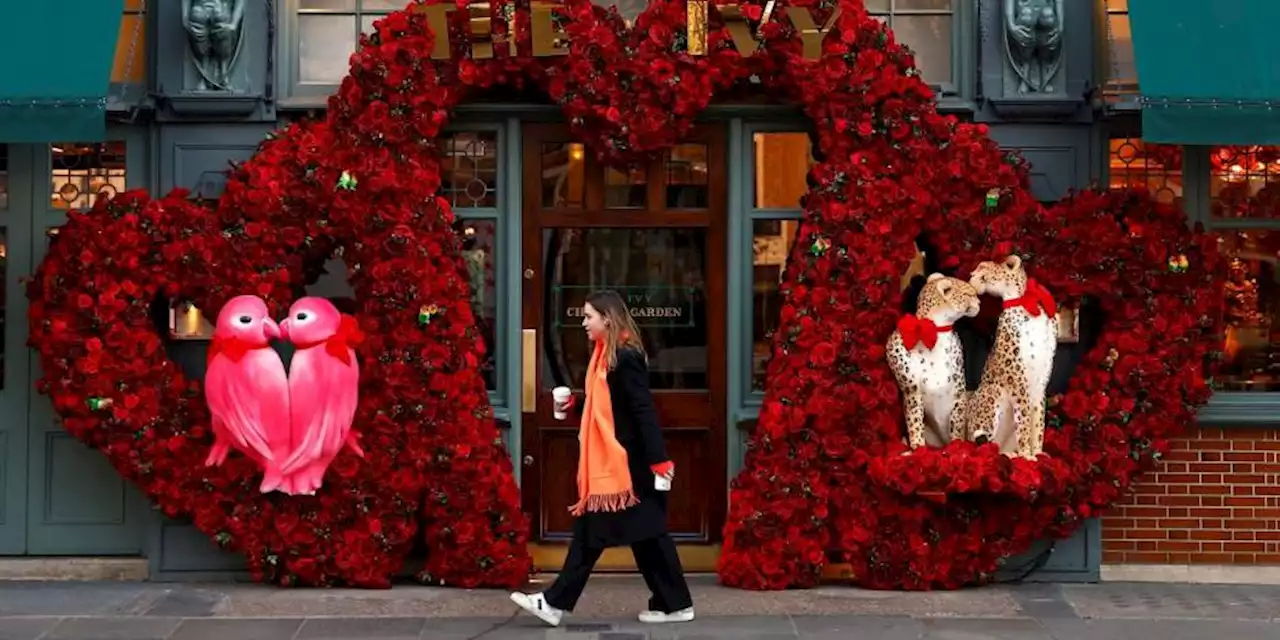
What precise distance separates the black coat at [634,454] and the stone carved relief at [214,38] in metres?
3.03

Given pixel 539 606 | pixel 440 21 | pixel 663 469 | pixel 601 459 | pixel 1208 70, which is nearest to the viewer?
pixel 663 469

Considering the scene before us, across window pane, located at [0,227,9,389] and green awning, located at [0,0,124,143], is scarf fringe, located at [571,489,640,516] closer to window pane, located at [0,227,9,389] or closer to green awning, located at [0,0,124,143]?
green awning, located at [0,0,124,143]

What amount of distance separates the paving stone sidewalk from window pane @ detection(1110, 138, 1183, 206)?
91.1 inches

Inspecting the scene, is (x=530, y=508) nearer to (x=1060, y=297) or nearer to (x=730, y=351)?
(x=730, y=351)

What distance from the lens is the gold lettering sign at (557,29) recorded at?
9.02 meters

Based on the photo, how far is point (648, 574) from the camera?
8.36m

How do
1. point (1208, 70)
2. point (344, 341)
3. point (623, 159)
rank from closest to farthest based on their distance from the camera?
point (1208, 70), point (344, 341), point (623, 159)

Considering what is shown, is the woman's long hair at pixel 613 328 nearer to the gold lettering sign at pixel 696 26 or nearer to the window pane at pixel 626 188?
the window pane at pixel 626 188

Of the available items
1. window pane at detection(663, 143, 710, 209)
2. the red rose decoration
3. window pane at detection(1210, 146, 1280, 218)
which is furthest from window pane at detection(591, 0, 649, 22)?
window pane at detection(1210, 146, 1280, 218)

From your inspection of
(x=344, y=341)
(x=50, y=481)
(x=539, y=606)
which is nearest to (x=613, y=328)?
(x=539, y=606)

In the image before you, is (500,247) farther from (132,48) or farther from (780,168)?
(132,48)

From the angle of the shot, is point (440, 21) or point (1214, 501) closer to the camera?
A: point (440, 21)

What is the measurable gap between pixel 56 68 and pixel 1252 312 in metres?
6.88

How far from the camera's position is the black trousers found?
26.9 feet
